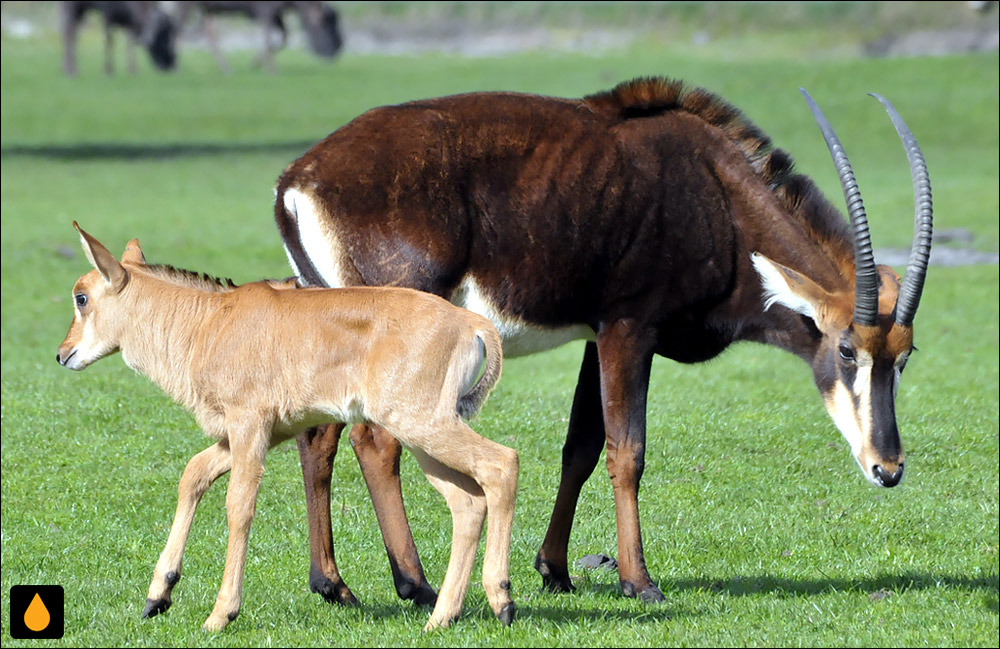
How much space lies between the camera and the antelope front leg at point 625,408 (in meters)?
6.93

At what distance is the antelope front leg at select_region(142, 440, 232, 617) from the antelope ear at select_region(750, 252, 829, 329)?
272 centimetres

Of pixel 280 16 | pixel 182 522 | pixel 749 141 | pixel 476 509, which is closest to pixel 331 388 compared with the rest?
pixel 476 509

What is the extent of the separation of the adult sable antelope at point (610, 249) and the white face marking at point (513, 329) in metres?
0.01

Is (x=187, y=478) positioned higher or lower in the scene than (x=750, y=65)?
higher

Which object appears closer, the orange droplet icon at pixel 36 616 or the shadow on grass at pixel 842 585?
the orange droplet icon at pixel 36 616

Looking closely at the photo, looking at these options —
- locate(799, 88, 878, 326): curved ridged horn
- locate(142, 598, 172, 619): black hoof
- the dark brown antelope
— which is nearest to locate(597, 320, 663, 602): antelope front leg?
locate(799, 88, 878, 326): curved ridged horn

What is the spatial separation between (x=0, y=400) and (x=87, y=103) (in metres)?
28.0

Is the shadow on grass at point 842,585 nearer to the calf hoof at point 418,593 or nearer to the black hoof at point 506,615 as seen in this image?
the calf hoof at point 418,593

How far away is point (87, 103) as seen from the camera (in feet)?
125

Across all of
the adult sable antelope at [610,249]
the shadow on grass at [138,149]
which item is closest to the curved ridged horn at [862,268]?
the adult sable antelope at [610,249]

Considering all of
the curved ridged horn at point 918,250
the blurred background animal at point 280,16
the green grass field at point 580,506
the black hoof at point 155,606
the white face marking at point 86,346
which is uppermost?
the curved ridged horn at point 918,250

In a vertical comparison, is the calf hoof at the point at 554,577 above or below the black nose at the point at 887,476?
below

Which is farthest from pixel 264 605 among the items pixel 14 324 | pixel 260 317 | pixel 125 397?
pixel 14 324

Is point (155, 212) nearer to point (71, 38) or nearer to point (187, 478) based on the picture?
point (187, 478)
